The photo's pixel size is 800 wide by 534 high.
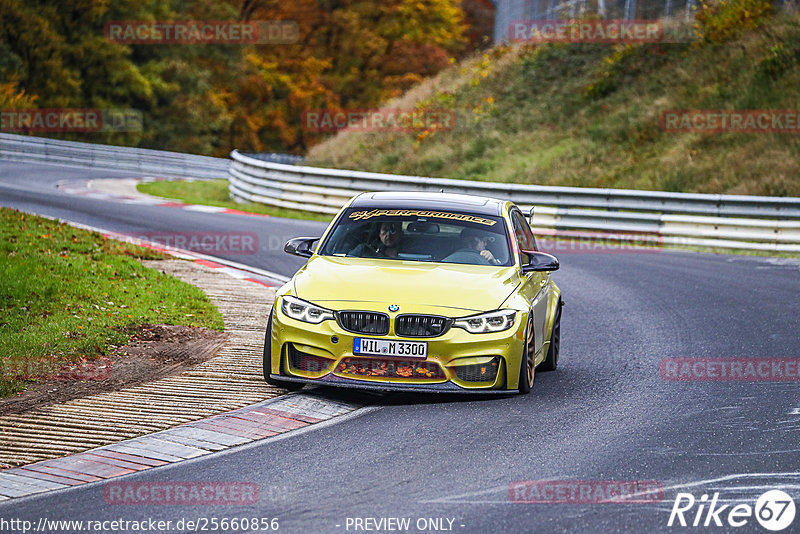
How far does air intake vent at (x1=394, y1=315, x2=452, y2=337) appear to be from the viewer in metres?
8.25

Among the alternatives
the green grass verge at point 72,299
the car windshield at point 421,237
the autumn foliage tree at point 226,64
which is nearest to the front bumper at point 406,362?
the car windshield at point 421,237

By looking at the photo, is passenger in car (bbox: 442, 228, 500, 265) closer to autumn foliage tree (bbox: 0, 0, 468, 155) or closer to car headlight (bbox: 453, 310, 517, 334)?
car headlight (bbox: 453, 310, 517, 334)

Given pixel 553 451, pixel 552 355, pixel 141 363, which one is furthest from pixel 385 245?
pixel 553 451

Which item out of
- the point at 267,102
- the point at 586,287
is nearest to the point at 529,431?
the point at 586,287

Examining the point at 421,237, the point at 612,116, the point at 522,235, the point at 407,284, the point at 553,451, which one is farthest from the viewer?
the point at 612,116

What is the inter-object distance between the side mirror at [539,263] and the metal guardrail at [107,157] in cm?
3362

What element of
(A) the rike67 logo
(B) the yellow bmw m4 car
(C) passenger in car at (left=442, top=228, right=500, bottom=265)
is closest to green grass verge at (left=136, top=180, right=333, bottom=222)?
(C) passenger in car at (left=442, top=228, right=500, bottom=265)

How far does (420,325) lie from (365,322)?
42 centimetres

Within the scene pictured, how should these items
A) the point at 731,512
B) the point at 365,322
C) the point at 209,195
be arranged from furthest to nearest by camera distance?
1. the point at 209,195
2. the point at 365,322
3. the point at 731,512

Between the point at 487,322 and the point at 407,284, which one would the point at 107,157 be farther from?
the point at 487,322

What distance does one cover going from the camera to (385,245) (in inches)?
377

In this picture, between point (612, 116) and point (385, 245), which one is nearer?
point (385, 245)

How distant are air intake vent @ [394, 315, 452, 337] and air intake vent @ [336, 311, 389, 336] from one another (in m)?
0.10

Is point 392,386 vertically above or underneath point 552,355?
above
